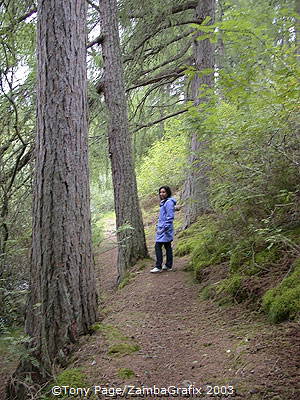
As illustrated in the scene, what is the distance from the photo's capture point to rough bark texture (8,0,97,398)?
383cm

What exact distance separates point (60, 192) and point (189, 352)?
2228 mm

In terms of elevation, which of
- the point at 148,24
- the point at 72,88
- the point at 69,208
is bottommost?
the point at 69,208

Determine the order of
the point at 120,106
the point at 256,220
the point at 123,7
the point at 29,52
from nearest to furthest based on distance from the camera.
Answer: the point at 256,220
the point at 29,52
the point at 120,106
the point at 123,7

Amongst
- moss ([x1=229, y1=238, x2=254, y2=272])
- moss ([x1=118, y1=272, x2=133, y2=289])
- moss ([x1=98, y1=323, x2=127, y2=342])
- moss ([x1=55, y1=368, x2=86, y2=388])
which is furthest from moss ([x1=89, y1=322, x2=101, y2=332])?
moss ([x1=118, y1=272, x2=133, y2=289])

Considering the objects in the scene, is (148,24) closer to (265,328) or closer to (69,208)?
(69,208)

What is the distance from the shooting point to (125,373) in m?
3.14

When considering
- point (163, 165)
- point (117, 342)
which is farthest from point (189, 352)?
point (163, 165)

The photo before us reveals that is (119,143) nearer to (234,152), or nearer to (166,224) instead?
(166,224)

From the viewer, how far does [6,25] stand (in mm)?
5629

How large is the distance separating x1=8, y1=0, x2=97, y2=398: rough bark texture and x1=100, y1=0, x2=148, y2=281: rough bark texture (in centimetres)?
294

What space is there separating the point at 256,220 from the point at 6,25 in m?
5.08

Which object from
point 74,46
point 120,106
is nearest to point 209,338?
point 74,46

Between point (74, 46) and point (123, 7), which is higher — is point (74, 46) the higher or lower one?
the lower one

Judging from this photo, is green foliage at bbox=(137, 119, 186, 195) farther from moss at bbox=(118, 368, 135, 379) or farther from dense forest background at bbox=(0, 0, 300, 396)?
moss at bbox=(118, 368, 135, 379)
